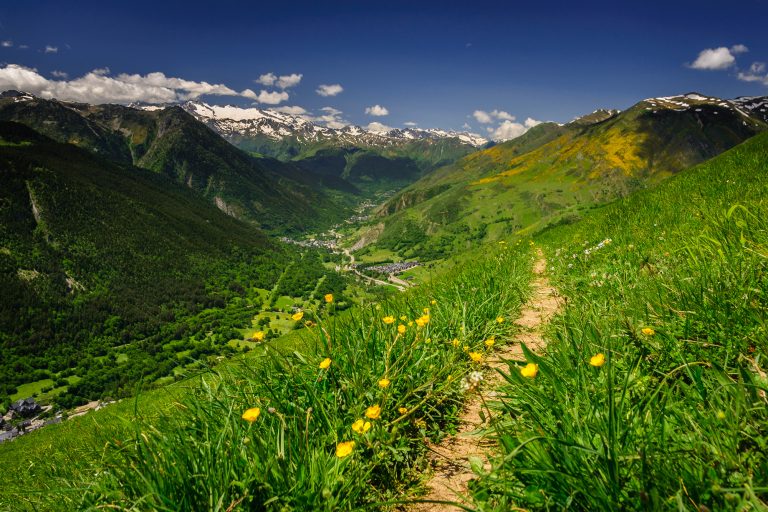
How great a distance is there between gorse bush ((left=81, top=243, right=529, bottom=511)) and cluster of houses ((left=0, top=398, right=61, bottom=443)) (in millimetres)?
138760

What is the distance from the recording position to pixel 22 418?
111 meters

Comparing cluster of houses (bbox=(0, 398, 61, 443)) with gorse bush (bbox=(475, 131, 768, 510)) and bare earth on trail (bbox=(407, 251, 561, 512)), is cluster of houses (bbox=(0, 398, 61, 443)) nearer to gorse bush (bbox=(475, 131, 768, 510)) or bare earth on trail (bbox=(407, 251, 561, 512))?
bare earth on trail (bbox=(407, 251, 561, 512))

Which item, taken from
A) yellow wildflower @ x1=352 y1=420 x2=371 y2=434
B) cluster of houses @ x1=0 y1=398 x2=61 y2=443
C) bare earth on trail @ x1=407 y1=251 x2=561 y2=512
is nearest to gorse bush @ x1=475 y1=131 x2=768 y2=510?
bare earth on trail @ x1=407 y1=251 x2=561 y2=512

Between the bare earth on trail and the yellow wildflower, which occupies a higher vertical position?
the yellow wildflower

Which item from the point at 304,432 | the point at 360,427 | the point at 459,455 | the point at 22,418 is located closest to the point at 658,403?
the point at 459,455

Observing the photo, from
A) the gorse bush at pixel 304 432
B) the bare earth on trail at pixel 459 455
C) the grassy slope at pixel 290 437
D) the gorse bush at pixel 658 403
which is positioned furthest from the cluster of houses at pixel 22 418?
the gorse bush at pixel 658 403

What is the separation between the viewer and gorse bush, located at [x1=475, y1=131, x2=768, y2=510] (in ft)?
5.88

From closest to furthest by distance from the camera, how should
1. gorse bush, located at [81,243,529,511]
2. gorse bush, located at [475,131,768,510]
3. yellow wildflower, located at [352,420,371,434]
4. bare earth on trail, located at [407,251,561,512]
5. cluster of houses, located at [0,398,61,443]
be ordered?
gorse bush, located at [475,131,768,510], gorse bush, located at [81,243,529,511], yellow wildflower, located at [352,420,371,434], bare earth on trail, located at [407,251,561,512], cluster of houses, located at [0,398,61,443]

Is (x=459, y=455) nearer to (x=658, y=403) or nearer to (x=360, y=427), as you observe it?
(x=360, y=427)

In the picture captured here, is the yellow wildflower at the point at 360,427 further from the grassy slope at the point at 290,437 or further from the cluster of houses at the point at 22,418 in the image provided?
the cluster of houses at the point at 22,418

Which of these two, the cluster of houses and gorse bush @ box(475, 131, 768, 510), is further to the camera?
the cluster of houses

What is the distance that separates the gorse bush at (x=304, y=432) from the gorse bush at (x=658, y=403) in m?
0.90

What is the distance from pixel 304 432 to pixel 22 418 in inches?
6447

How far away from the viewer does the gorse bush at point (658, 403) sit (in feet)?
5.88
